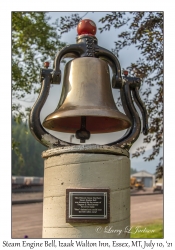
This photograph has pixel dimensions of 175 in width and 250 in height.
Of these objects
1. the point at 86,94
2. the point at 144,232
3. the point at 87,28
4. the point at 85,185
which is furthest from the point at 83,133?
the point at 144,232

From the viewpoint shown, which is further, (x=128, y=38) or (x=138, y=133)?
(x=128, y=38)

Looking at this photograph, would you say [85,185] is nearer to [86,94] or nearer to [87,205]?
[87,205]

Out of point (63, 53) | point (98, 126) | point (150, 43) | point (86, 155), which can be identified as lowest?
point (86, 155)

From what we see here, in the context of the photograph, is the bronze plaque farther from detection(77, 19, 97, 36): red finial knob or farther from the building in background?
the building in background

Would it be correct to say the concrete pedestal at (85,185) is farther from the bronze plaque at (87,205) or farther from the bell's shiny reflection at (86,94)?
the bell's shiny reflection at (86,94)

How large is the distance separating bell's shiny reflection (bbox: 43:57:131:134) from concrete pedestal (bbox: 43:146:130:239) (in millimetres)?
302

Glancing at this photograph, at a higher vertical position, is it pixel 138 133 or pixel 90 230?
pixel 138 133

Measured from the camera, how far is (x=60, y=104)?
3412 mm

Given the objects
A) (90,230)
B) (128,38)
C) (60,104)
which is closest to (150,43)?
(128,38)

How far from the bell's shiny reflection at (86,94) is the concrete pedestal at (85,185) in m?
0.30

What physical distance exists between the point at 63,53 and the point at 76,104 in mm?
509

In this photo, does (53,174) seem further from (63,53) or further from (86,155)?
(63,53)

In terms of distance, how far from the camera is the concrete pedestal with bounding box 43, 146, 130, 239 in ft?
9.71

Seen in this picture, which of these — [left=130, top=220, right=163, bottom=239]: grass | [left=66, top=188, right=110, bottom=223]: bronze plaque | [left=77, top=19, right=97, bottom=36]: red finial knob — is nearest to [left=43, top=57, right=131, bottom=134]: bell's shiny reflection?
[left=77, top=19, right=97, bottom=36]: red finial knob
